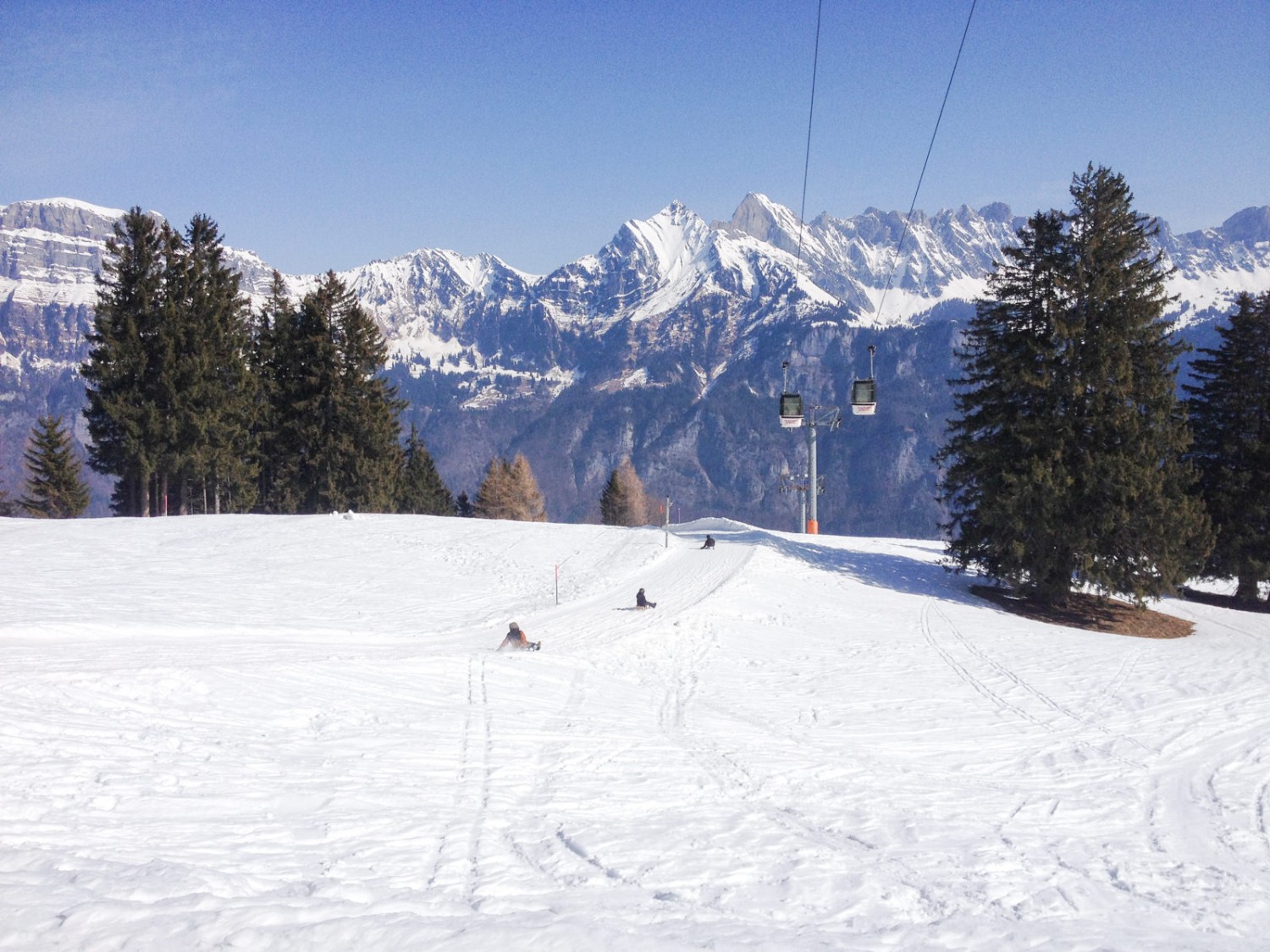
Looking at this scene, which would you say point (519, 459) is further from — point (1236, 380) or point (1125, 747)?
point (1125, 747)

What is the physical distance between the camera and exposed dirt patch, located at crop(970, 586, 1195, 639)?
29891 millimetres

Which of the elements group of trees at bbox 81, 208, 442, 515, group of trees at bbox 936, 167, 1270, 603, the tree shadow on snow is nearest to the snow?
group of trees at bbox 936, 167, 1270, 603

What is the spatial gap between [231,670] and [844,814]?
1065cm

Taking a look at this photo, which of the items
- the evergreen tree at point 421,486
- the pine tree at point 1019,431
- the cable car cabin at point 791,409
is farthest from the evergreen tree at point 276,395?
the pine tree at point 1019,431

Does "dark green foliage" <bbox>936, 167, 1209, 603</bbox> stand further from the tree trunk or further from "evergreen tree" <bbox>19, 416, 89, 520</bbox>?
"evergreen tree" <bbox>19, 416, 89, 520</bbox>

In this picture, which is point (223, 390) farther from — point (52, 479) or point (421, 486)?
point (421, 486)

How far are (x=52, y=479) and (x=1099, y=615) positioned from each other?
59172 mm

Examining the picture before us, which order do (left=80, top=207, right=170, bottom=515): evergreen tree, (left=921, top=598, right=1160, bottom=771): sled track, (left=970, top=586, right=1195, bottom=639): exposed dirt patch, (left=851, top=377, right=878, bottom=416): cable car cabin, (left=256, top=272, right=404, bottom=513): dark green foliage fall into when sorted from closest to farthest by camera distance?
(left=921, top=598, right=1160, bottom=771): sled track
(left=970, top=586, right=1195, bottom=639): exposed dirt patch
(left=851, top=377, right=878, bottom=416): cable car cabin
(left=80, top=207, right=170, bottom=515): evergreen tree
(left=256, top=272, right=404, bottom=513): dark green foliage

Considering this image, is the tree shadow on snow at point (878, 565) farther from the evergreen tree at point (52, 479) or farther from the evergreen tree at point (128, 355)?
the evergreen tree at point (52, 479)

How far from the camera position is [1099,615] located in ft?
103

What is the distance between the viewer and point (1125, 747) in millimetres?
16047

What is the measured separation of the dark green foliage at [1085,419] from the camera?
2864 cm

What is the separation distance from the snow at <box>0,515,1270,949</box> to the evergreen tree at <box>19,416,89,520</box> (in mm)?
32991

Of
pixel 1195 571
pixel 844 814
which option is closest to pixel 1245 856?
pixel 844 814
